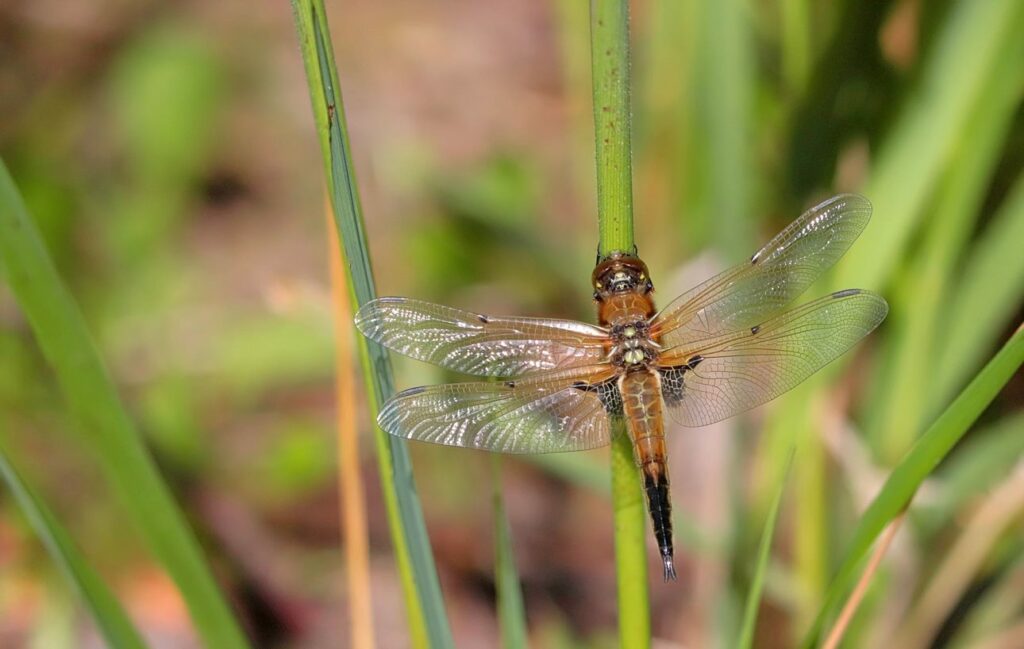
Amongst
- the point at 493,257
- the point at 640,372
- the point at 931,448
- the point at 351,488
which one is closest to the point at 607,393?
the point at 640,372

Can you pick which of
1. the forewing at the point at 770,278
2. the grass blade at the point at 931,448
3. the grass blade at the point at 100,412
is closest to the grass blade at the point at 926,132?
the forewing at the point at 770,278

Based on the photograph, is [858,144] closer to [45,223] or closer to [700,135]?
[700,135]

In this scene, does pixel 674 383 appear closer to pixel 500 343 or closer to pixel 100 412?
pixel 500 343

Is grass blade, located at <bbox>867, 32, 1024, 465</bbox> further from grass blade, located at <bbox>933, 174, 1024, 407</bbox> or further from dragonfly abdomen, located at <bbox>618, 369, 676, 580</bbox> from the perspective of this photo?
dragonfly abdomen, located at <bbox>618, 369, 676, 580</bbox>

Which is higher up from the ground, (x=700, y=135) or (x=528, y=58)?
(x=528, y=58)

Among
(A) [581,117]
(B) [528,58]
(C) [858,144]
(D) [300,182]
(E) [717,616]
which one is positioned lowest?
(E) [717,616]

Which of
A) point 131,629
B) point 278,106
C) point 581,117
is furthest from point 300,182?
point 131,629

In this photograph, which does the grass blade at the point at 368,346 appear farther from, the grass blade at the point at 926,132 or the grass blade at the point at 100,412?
the grass blade at the point at 926,132
